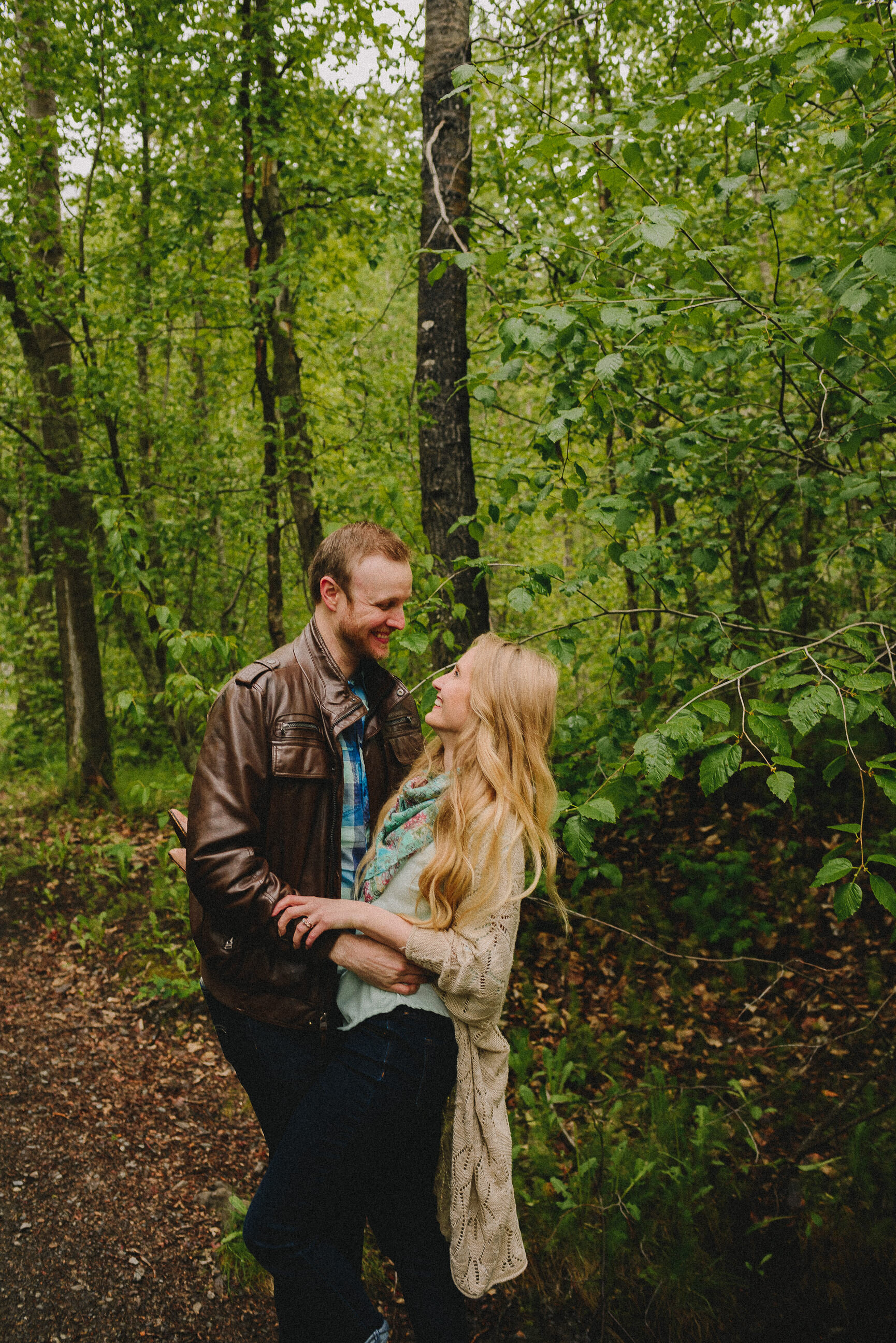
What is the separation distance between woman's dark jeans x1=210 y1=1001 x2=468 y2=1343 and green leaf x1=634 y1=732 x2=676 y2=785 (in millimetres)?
844

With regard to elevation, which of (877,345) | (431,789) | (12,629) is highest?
(877,345)

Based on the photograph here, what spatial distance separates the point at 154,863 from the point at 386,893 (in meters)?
4.94

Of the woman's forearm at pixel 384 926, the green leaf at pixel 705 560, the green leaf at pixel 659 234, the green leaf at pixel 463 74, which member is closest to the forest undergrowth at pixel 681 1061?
the woman's forearm at pixel 384 926

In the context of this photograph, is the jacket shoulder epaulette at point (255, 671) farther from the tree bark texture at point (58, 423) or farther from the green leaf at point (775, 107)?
the tree bark texture at point (58, 423)

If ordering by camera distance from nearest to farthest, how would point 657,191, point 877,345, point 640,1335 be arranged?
1. point 640,1335
2. point 877,345
3. point 657,191

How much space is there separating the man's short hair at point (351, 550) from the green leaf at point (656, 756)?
0.85 meters

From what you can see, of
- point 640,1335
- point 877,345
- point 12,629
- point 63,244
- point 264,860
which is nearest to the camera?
point 264,860

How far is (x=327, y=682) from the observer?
217 cm

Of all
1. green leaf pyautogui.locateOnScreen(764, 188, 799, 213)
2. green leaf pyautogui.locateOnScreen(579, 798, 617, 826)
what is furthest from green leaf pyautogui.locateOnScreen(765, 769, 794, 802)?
green leaf pyautogui.locateOnScreen(764, 188, 799, 213)

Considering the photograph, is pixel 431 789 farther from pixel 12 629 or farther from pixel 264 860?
pixel 12 629

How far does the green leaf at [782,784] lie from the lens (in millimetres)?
2037

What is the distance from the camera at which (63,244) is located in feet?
21.5

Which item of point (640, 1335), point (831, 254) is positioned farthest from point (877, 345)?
point (640, 1335)

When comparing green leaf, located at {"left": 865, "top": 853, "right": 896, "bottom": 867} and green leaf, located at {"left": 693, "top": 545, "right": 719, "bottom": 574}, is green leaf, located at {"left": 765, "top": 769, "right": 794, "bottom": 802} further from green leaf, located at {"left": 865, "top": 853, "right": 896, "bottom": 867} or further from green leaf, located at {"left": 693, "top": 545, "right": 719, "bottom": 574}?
green leaf, located at {"left": 693, "top": 545, "right": 719, "bottom": 574}
